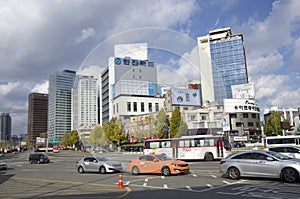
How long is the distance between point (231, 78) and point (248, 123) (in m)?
40.6

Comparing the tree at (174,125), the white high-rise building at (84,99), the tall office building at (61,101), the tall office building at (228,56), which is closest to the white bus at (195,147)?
the tree at (174,125)

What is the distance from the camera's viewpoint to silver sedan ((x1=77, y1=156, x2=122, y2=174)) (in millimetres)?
20234

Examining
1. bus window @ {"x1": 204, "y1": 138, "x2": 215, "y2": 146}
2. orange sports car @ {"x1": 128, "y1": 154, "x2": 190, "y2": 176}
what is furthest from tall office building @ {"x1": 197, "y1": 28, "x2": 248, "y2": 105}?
orange sports car @ {"x1": 128, "y1": 154, "x2": 190, "y2": 176}

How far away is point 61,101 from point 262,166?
97.8 meters

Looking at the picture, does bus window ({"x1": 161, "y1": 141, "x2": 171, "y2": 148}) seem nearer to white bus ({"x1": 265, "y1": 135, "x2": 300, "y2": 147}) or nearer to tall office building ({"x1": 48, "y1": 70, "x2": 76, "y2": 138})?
white bus ({"x1": 265, "y1": 135, "x2": 300, "y2": 147})

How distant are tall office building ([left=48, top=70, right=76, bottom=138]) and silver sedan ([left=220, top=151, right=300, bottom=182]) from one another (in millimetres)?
80100

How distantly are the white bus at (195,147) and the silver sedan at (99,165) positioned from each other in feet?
43.5

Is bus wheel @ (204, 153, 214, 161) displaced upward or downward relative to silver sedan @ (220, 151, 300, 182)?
downward

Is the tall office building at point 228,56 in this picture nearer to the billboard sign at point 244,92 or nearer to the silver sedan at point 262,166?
the billboard sign at point 244,92

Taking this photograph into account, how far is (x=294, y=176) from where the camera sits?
41.7ft

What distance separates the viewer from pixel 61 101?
104m

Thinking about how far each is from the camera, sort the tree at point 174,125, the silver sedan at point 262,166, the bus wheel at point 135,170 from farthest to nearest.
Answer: the tree at point 174,125
the bus wheel at point 135,170
the silver sedan at point 262,166

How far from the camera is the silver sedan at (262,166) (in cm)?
1289

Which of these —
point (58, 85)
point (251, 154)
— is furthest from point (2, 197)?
point (58, 85)
